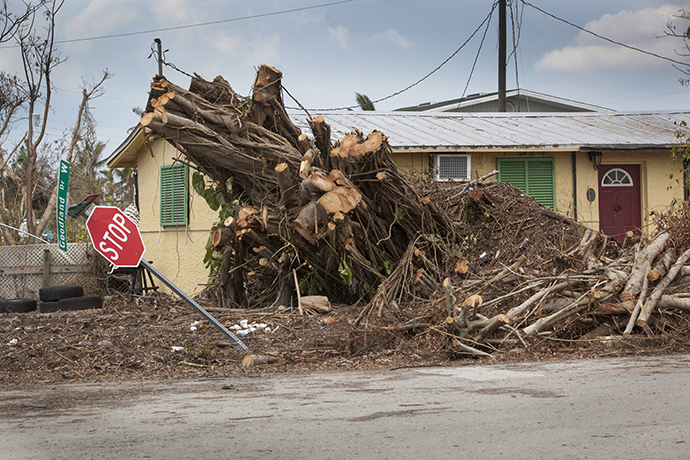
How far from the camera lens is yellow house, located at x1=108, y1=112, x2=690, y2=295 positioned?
12273 mm

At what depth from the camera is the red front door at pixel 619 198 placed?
12781mm

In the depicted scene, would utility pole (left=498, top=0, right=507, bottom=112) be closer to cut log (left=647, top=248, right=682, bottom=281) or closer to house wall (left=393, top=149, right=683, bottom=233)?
house wall (left=393, top=149, right=683, bottom=233)

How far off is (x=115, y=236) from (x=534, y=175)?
29.2 feet

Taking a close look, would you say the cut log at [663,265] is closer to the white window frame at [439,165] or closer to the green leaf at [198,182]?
the white window frame at [439,165]

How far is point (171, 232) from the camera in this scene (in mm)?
13516

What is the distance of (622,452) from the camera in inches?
121

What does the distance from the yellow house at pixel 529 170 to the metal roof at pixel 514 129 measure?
0.02m

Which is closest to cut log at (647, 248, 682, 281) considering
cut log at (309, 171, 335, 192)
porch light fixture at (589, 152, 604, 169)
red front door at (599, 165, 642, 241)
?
cut log at (309, 171, 335, 192)

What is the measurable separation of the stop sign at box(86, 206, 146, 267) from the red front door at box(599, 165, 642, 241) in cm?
964

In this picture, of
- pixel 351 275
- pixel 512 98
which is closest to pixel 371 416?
pixel 351 275

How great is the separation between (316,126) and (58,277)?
7426mm

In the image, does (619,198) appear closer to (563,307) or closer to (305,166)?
(563,307)

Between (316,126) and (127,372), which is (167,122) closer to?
(316,126)

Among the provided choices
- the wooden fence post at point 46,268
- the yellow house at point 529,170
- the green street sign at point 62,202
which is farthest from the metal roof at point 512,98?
the green street sign at point 62,202
